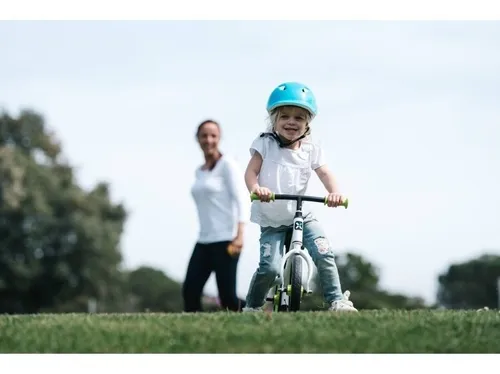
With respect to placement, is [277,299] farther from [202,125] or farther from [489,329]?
[202,125]

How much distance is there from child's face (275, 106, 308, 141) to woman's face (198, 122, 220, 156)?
304 centimetres

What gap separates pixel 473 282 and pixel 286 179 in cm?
12346

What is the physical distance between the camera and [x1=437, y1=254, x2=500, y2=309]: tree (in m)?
124

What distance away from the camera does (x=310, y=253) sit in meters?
10.1

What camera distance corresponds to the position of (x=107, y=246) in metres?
65.4

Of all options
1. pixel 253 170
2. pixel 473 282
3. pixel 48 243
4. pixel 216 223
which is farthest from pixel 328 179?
pixel 473 282

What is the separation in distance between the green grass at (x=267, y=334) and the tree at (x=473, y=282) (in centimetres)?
11504

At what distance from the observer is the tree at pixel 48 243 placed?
6388cm

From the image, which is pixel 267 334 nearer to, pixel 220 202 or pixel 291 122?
pixel 291 122

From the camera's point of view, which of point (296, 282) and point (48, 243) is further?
point (48, 243)

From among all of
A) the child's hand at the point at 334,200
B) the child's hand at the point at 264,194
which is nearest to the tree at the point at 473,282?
the child's hand at the point at 334,200

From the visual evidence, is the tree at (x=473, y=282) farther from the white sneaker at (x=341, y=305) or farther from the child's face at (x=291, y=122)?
the child's face at (x=291, y=122)

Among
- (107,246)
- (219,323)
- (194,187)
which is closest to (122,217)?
(107,246)

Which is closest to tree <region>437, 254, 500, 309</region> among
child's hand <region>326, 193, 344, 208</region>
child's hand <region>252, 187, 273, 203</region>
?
child's hand <region>326, 193, 344, 208</region>
